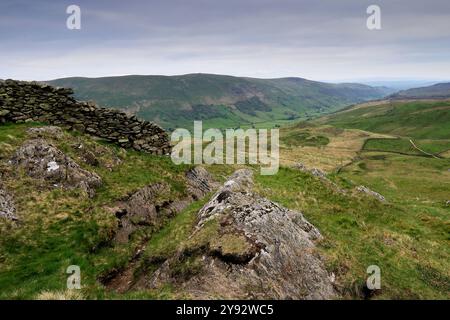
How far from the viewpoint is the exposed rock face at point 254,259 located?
52.2ft

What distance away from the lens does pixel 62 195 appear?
79.3ft

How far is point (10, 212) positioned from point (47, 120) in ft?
42.2

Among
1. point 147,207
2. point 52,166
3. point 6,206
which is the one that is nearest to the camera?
point 6,206

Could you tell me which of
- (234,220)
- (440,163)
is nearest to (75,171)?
(234,220)

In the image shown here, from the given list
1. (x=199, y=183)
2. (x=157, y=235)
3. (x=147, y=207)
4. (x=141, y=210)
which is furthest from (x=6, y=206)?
(x=199, y=183)

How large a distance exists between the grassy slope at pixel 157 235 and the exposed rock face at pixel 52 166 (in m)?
0.83

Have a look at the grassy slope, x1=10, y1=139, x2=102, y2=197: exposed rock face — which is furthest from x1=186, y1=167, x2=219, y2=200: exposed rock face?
x1=10, y1=139, x2=102, y2=197: exposed rock face

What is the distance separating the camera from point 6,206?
2162 cm

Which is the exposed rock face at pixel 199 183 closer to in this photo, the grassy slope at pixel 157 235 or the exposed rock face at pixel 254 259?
the grassy slope at pixel 157 235

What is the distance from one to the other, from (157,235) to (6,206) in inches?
362

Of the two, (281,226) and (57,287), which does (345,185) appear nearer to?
(281,226)

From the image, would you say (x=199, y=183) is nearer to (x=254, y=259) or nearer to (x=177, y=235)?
(x=177, y=235)

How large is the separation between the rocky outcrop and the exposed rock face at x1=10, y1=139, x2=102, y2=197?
578 cm

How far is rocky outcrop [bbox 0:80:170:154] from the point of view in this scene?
1235 inches
